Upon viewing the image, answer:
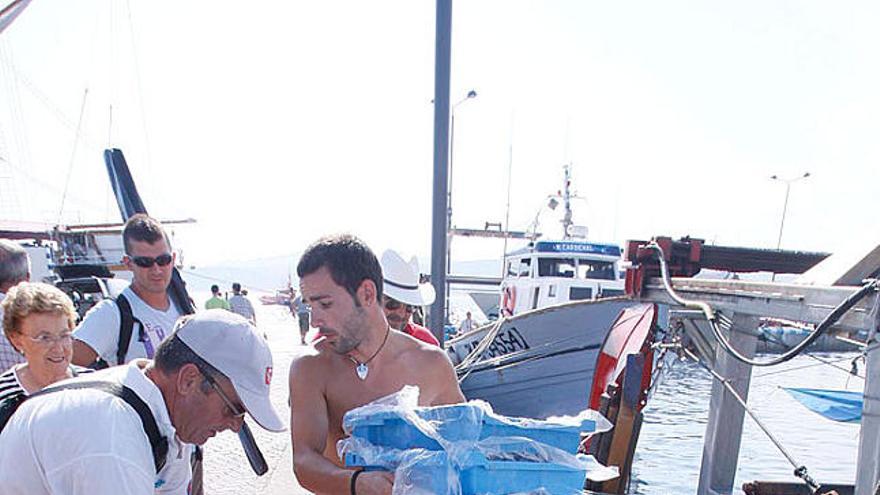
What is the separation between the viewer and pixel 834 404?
945 centimetres

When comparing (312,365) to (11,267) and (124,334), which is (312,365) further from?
(11,267)

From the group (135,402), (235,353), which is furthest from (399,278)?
(135,402)

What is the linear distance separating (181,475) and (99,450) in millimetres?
891

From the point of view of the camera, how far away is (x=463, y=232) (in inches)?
1267

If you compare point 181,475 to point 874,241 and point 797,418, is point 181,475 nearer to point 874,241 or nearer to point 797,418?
point 874,241

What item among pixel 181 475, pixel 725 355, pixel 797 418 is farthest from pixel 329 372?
pixel 797 418

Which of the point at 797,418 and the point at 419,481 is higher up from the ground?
the point at 419,481

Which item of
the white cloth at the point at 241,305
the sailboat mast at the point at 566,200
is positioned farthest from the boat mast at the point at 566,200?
the white cloth at the point at 241,305

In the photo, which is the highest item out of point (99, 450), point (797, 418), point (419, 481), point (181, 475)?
point (99, 450)

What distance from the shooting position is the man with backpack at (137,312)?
3.29 m

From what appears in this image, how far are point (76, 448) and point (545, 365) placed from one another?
918cm

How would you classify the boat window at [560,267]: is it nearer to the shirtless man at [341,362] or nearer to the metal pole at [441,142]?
the metal pole at [441,142]

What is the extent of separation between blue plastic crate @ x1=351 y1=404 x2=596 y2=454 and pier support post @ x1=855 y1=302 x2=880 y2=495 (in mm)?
2408

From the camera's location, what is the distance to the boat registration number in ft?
34.3
